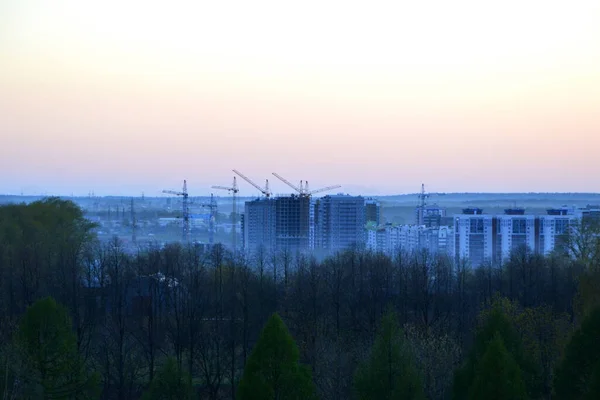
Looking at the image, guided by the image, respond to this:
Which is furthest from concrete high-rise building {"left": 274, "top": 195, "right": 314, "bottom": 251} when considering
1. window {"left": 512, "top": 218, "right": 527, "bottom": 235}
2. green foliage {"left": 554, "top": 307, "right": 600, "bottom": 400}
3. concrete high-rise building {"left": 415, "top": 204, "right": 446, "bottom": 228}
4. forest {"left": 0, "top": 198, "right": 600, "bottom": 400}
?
green foliage {"left": 554, "top": 307, "right": 600, "bottom": 400}

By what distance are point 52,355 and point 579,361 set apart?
8002 millimetres

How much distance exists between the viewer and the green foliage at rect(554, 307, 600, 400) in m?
11.0

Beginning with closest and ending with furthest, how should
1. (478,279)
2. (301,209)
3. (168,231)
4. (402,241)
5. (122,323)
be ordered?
(122,323)
(478,279)
(301,209)
(402,241)
(168,231)

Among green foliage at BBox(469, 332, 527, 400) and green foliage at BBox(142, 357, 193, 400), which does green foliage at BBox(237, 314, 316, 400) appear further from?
green foliage at BBox(469, 332, 527, 400)

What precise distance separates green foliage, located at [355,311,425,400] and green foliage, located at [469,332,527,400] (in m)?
0.94

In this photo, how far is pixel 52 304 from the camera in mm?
13820

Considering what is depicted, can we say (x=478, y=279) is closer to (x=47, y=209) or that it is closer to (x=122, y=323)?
(x=122, y=323)

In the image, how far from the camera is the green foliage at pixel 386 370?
1175 cm

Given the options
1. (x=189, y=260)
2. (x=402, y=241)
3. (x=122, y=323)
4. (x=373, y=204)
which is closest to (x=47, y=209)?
(x=189, y=260)

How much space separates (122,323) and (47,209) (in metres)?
16.1

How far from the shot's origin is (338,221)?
62688 millimetres

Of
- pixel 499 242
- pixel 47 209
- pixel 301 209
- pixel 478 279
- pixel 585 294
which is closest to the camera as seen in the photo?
pixel 585 294

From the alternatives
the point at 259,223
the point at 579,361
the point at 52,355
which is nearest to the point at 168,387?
the point at 52,355

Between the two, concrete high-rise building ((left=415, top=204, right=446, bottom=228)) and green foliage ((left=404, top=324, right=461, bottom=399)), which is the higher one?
concrete high-rise building ((left=415, top=204, right=446, bottom=228))
